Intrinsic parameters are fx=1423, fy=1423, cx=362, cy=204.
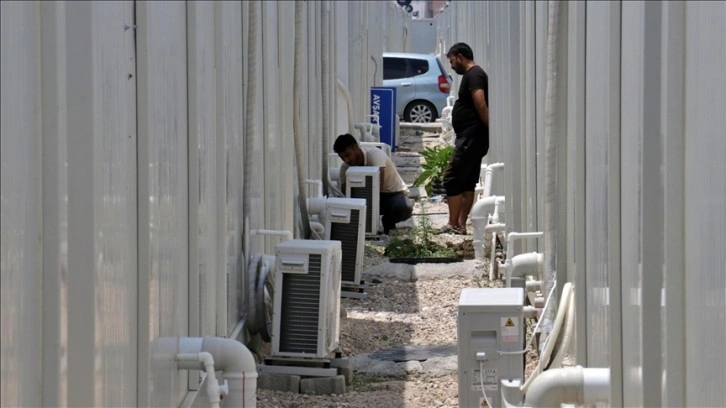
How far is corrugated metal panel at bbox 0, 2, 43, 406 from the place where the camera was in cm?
264

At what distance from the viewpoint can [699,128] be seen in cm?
323

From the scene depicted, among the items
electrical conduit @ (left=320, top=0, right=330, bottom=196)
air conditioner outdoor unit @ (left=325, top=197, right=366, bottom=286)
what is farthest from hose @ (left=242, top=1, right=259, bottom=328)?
electrical conduit @ (left=320, top=0, right=330, bottom=196)

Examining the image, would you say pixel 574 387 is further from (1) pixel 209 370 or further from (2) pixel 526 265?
(2) pixel 526 265

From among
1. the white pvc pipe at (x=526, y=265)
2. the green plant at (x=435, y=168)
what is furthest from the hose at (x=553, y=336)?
the green plant at (x=435, y=168)

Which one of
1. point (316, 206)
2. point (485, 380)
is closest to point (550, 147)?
point (485, 380)

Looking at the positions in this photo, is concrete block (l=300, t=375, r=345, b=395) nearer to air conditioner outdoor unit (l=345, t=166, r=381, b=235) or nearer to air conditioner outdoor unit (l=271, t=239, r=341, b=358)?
air conditioner outdoor unit (l=271, t=239, r=341, b=358)

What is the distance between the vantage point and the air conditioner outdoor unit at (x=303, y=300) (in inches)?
277

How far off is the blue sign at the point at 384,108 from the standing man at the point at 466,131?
301 inches

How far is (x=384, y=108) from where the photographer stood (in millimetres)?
20984

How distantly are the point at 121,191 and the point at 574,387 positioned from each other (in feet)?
5.61

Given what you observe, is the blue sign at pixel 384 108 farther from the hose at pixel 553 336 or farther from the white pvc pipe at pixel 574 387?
the white pvc pipe at pixel 574 387

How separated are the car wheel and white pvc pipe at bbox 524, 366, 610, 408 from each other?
22696 mm

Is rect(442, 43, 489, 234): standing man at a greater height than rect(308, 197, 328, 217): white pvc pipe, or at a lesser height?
greater

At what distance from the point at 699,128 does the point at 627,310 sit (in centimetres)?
109
